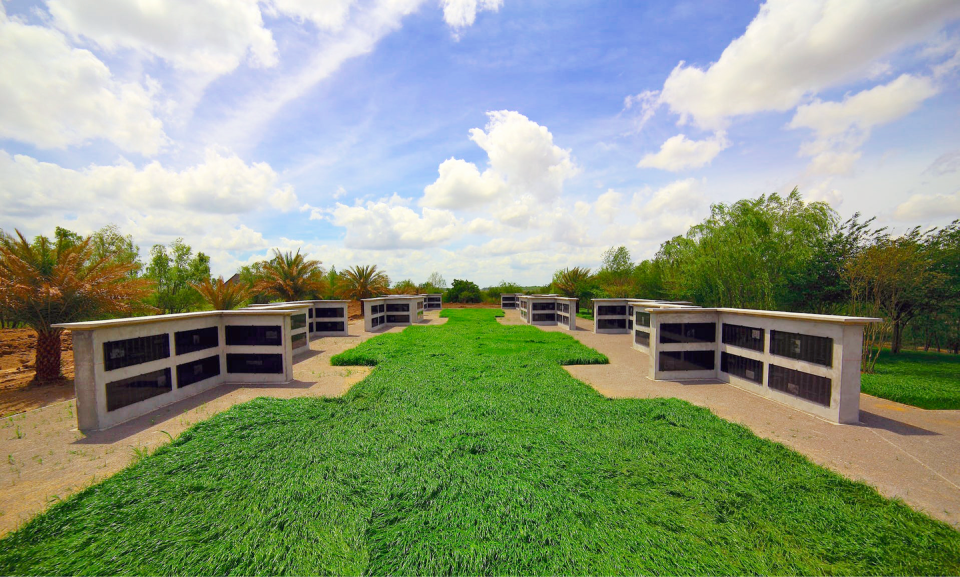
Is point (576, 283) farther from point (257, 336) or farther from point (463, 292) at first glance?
point (257, 336)

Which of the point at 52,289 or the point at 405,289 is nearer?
the point at 52,289

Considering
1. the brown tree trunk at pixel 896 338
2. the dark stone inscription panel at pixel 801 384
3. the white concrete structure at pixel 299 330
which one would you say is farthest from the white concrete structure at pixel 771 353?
the white concrete structure at pixel 299 330

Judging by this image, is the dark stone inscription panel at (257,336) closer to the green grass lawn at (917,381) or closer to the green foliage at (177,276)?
the green foliage at (177,276)

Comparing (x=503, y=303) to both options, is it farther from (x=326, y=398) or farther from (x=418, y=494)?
(x=418, y=494)

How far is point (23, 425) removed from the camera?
386 inches

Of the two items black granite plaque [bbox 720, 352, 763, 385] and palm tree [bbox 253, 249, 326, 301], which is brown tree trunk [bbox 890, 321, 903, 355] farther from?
palm tree [bbox 253, 249, 326, 301]

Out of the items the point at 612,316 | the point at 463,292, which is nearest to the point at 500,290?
the point at 463,292

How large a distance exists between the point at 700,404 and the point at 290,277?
32673 millimetres

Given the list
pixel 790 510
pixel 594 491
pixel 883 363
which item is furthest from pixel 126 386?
pixel 883 363

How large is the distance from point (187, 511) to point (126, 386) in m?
6.88

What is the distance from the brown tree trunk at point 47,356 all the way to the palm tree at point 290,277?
18435 millimetres

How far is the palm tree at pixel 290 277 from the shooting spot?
3234cm

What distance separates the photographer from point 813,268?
872 inches

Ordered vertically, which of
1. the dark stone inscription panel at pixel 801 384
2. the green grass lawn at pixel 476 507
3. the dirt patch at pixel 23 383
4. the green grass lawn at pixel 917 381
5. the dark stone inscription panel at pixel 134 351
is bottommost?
the green grass lawn at pixel 917 381
